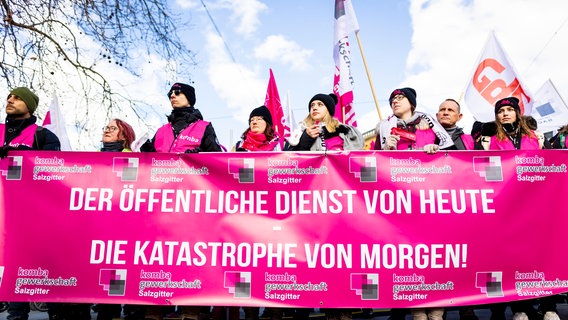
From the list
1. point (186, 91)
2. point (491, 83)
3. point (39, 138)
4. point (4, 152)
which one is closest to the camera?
point (4, 152)

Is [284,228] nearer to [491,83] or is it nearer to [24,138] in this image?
[24,138]

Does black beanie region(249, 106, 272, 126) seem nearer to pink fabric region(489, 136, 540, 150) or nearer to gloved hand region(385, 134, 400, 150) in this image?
gloved hand region(385, 134, 400, 150)

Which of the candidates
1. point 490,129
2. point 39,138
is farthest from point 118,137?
point 490,129

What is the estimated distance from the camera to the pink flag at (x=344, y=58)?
7.07 m

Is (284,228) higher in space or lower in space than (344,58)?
lower

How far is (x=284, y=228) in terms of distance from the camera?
3.95m

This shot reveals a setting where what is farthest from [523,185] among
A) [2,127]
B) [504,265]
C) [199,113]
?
[2,127]

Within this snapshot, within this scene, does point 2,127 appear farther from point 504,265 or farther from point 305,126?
point 504,265

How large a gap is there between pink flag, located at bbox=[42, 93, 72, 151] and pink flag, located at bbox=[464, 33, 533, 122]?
6.42 metres

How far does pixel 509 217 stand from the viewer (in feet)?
12.7

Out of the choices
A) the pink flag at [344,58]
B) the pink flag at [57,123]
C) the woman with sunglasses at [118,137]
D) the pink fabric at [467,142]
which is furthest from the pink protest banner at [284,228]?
the pink flag at [57,123]

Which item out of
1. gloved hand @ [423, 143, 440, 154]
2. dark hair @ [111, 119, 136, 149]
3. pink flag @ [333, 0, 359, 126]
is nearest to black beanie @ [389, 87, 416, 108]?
gloved hand @ [423, 143, 440, 154]

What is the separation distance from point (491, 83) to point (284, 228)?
4.60 meters

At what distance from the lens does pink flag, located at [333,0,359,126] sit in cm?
707
